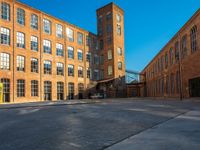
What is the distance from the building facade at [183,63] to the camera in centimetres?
2952

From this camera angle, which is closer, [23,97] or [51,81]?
[23,97]

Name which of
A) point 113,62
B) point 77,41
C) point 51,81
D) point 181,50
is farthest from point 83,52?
point 181,50

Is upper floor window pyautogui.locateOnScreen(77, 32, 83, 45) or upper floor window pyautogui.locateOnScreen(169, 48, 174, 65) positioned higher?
upper floor window pyautogui.locateOnScreen(77, 32, 83, 45)

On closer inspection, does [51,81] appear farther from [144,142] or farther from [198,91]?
[144,142]

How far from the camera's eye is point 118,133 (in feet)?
20.8

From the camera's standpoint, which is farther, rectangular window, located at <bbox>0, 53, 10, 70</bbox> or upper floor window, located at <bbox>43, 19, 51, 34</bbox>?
upper floor window, located at <bbox>43, 19, 51, 34</bbox>

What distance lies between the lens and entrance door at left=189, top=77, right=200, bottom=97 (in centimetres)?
2938

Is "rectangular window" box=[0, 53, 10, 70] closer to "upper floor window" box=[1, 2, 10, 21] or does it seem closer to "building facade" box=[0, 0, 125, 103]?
"building facade" box=[0, 0, 125, 103]

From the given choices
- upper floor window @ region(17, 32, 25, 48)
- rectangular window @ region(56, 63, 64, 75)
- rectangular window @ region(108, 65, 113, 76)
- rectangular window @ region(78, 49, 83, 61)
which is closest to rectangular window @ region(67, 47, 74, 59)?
rectangular window @ region(78, 49, 83, 61)

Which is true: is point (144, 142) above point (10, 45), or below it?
below

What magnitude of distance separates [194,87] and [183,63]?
16.0ft

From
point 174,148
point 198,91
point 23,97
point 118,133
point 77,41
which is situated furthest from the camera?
point 77,41

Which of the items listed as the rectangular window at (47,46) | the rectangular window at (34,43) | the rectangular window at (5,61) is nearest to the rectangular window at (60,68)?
the rectangular window at (47,46)

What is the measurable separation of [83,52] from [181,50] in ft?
76.0
